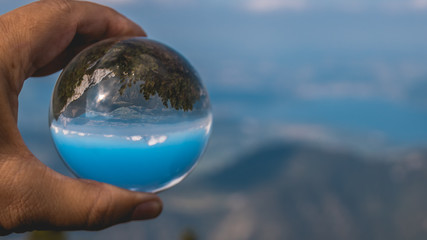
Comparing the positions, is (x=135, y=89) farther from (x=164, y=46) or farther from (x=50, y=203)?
(x=50, y=203)

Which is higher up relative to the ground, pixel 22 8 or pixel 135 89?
pixel 22 8

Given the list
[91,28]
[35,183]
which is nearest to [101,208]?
[35,183]

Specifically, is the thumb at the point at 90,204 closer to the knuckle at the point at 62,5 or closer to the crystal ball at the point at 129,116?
the crystal ball at the point at 129,116

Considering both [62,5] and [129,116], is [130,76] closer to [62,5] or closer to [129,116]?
[129,116]

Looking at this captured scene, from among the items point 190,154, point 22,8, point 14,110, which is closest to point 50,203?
point 14,110

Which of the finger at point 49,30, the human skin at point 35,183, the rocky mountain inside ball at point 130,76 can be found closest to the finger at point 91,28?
the finger at point 49,30

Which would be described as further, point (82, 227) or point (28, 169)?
point (82, 227)
